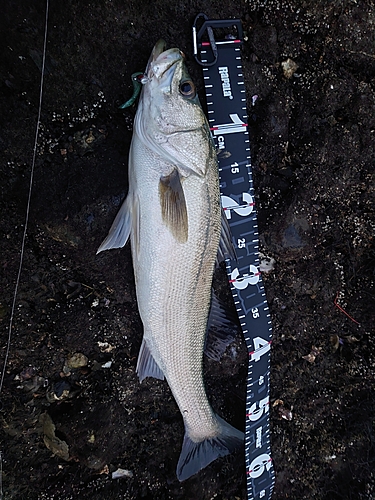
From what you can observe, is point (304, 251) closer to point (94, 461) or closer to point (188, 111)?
point (188, 111)

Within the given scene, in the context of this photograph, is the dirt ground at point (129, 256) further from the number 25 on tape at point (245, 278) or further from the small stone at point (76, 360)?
the number 25 on tape at point (245, 278)

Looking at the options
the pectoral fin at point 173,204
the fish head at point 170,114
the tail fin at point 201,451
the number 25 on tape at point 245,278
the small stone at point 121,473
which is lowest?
the small stone at point 121,473

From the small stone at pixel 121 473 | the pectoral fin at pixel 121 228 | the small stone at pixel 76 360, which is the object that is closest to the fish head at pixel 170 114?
the pectoral fin at pixel 121 228

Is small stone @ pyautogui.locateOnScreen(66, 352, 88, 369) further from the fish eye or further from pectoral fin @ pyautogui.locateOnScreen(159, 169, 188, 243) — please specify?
the fish eye

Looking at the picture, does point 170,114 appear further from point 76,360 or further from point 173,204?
point 76,360

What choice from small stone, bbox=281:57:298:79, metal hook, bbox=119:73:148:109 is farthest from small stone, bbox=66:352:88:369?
small stone, bbox=281:57:298:79

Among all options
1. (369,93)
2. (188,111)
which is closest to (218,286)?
(188,111)
